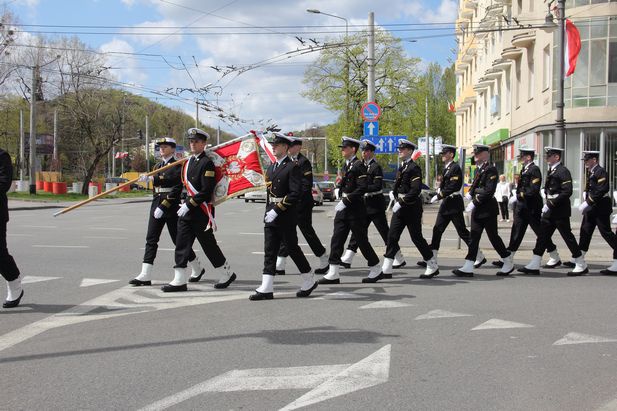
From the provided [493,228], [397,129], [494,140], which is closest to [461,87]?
[397,129]

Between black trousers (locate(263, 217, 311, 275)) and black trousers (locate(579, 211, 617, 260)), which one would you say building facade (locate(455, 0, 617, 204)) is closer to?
black trousers (locate(579, 211, 617, 260))

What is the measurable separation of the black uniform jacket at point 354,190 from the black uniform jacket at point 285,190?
1651 millimetres

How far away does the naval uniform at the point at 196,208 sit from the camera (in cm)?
842

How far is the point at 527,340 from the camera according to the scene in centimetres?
604

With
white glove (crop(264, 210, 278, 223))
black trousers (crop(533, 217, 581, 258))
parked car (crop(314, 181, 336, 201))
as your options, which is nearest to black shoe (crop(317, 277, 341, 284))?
white glove (crop(264, 210, 278, 223))

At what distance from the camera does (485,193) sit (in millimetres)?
9836

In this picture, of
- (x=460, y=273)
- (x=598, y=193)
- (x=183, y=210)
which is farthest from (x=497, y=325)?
(x=598, y=193)

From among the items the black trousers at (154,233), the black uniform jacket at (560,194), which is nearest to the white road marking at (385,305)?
the black trousers at (154,233)

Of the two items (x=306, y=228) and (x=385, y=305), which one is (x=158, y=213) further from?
(x=385, y=305)

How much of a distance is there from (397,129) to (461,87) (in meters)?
15.6

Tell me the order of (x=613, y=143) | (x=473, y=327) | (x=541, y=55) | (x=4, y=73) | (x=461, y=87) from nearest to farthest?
(x=473, y=327) → (x=613, y=143) → (x=541, y=55) → (x=4, y=73) → (x=461, y=87)

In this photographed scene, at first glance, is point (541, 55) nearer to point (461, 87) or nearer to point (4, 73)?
point (461, 87)

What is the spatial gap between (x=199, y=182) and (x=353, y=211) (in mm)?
2342

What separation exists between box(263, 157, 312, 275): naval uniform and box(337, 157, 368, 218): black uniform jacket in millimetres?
1619
